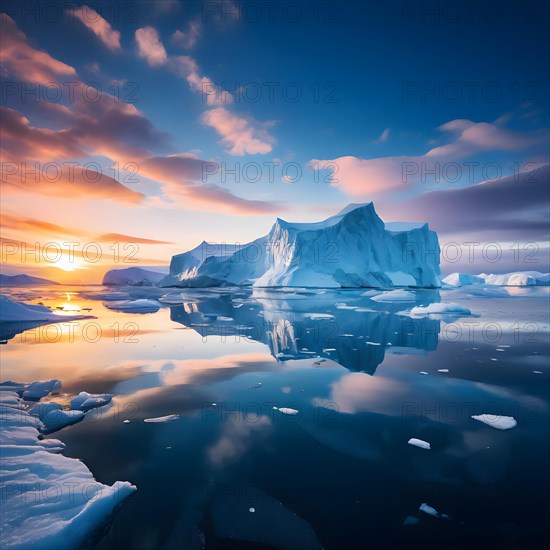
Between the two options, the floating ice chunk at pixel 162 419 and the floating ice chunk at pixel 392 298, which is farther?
the floating ice chunk at pixel 392 298

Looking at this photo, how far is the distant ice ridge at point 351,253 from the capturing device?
35375mm

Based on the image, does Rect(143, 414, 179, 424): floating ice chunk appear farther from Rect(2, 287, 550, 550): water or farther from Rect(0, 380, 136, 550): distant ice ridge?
Rect(0, 380, 136, 550): distant ice ridge

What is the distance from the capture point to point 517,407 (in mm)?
4379

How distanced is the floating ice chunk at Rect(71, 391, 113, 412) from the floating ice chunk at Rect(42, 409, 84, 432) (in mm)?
320

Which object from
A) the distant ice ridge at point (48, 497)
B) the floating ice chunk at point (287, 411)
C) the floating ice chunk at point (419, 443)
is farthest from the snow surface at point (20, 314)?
the floating ice chunk at point (419, 443)

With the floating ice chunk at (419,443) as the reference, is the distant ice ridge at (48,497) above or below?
below

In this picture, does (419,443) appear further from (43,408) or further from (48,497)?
(43,408)

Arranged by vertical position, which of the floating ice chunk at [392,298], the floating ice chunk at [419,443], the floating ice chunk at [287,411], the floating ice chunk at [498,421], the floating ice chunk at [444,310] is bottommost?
the floating ice chunk at [287,411]

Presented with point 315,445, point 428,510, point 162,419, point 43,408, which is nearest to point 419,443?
point 428,510

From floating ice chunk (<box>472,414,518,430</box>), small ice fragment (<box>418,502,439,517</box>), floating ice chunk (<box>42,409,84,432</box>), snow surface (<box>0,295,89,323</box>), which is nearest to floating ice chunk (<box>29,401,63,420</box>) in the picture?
floating ice chunk (<box>42,409,84,432</box>)

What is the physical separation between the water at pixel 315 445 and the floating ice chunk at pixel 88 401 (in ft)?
0.78

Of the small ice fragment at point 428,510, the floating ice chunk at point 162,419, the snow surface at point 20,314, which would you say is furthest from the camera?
the snow surface at point 20,314

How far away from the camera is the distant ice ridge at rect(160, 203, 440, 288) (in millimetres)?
35375

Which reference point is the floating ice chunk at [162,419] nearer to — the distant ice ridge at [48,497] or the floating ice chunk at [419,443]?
the distant ice ridge at [48,497]
